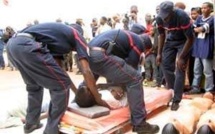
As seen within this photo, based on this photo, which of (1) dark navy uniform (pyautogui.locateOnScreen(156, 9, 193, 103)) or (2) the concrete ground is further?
(1) dark navy uniform (pyautogui.locateOnScreen(156, 9, 193, 103))

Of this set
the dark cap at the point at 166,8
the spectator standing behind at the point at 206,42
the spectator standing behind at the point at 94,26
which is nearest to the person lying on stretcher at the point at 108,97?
the dark cap at the point at 166,8

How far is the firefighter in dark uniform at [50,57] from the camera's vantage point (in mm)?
2906

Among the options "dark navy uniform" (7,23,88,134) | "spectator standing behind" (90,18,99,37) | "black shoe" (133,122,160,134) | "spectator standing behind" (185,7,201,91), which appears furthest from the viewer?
"spectator standing behind" (90,18,99,37)

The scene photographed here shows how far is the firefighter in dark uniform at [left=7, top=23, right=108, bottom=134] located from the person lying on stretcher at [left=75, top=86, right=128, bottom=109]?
0.36 feet

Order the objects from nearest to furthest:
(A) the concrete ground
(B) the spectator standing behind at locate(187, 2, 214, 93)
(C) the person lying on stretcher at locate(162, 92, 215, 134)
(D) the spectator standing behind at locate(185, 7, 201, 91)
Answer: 1. (C) the person lying on stretcher at locate(162, 92, 215, 134)
2. (A) the concrete ground
3. (B) the spectator standing behind at locate(187, 2, 214, 93)
4. (D) the spectator standing behind at locate(185, 7, 201, 91)

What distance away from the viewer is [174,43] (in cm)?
399

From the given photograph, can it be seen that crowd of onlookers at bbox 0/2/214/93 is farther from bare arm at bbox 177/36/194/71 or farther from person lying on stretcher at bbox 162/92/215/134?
person lying on stretcher at bbox 162/92/215/134

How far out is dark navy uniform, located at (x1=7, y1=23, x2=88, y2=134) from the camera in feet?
9.53

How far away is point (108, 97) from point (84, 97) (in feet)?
1.21

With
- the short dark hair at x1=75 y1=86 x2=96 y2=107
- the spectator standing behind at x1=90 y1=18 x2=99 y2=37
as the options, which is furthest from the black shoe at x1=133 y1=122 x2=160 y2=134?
the spectator standing behind at x1=90 y1=18 x2=99 y2=37

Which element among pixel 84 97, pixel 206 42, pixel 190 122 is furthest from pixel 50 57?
pixel 206 42

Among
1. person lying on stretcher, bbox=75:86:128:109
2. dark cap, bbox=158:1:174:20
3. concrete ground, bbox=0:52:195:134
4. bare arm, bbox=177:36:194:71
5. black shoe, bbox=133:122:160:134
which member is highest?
dark cap, bbox=158:1:174:20

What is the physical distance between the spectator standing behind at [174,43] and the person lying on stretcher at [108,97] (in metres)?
0.82

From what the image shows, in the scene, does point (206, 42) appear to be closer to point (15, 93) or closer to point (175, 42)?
point (175, 42)
